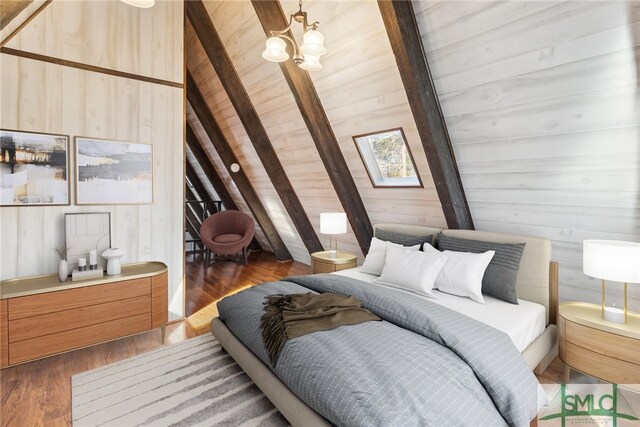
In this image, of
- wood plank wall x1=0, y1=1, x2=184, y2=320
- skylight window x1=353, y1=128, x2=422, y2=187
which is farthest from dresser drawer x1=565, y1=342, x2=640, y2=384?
wood plank wall x1=0, y1=1, x2=184, y2=320

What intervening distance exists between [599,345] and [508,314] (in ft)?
1.57

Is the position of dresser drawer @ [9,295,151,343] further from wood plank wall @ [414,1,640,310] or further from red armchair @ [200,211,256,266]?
wood plank wall @ [414,1,640,310]

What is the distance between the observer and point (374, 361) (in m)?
1.45

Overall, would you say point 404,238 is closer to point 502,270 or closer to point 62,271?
point 502,270

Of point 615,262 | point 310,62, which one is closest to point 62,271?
point 310,62

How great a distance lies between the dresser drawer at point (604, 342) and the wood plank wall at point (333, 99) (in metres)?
1.46

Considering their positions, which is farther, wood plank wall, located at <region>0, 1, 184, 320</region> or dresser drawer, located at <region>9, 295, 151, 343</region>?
wood plank wall, located at <region>0, 1, 184, 320</region>

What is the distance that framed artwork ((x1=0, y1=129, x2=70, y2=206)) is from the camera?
2.32m

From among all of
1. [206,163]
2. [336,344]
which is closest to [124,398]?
[336,344]

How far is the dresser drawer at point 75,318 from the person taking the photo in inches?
84.2

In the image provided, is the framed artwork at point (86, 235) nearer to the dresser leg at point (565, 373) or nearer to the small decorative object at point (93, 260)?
the small decorative object at point (93, 260)

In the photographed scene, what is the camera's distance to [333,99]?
3119 mm

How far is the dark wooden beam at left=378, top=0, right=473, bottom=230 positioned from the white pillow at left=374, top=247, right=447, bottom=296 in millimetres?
585

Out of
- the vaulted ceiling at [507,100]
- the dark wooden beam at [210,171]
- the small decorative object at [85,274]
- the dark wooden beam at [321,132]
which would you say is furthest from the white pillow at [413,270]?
the dark wooden beam at [210,171]
